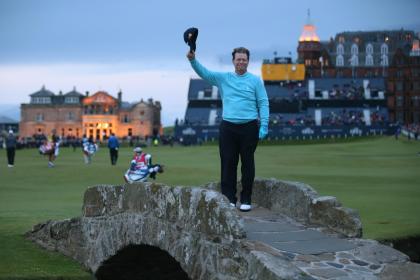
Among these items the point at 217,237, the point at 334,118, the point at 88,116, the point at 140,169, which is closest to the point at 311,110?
the point at 334,118

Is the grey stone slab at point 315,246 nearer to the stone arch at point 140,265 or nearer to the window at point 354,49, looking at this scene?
the stone arch at point 140,265

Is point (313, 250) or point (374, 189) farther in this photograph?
point (374, 189)

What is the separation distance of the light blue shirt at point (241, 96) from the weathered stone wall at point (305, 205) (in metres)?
1.44

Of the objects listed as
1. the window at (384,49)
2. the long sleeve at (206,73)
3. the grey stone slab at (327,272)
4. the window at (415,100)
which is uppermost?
the window at (384,49)

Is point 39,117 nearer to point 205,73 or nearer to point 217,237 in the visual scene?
point 205,73

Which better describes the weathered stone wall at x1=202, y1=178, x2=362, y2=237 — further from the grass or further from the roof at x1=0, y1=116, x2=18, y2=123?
the roof at x1=0, y1=116, x2=18, y2=123

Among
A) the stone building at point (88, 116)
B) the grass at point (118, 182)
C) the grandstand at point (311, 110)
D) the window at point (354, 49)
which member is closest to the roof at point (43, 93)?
the stone building at point (88, 116)

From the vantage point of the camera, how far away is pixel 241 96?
33.4ft

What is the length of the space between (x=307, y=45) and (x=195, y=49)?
14088 centimetres

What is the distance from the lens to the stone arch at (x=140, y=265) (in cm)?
1171

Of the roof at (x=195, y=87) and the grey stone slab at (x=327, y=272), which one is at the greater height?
the roof at (x=195, y=87)

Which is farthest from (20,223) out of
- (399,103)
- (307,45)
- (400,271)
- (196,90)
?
(307,45)

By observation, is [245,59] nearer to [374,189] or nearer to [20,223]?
[20,223]

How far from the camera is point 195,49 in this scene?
9789 millimetres
